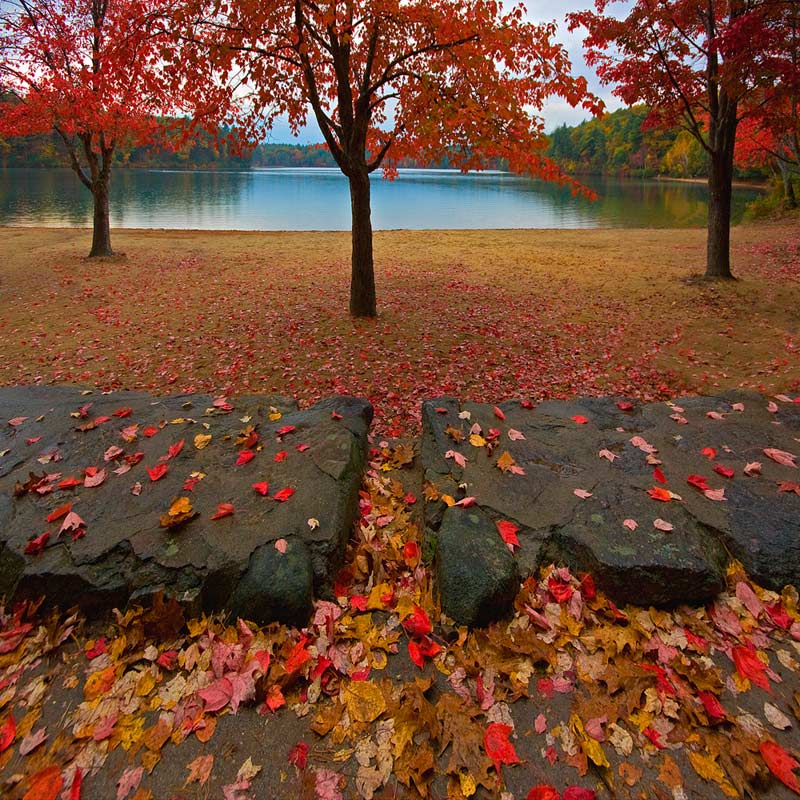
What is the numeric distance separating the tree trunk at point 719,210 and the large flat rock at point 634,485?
730 centimetres

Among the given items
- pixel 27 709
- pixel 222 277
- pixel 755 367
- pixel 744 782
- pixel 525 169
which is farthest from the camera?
pixel 222 277

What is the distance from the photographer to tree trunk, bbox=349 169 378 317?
7.90m

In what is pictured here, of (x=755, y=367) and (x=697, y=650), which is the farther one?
(x=755, y=367)

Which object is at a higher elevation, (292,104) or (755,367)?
(292,104)

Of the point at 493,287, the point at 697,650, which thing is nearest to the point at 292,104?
the point at 493,287

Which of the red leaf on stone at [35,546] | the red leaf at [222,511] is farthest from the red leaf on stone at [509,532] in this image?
the red leaf on stone at [35,546]

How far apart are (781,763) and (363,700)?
1756 mm

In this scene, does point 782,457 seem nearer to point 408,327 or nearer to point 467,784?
point 467,784

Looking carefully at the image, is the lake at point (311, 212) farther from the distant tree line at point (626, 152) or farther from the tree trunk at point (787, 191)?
the distant tree line at point (626, 152)

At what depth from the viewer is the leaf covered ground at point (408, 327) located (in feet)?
20.8

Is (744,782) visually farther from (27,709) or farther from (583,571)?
(27,709)

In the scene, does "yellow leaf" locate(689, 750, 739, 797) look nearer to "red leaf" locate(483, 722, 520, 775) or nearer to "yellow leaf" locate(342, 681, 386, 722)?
"red leaf" locate(483, 722, 520, 775)

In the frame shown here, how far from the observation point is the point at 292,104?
7.52 metres

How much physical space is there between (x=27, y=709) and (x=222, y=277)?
11174 mm
